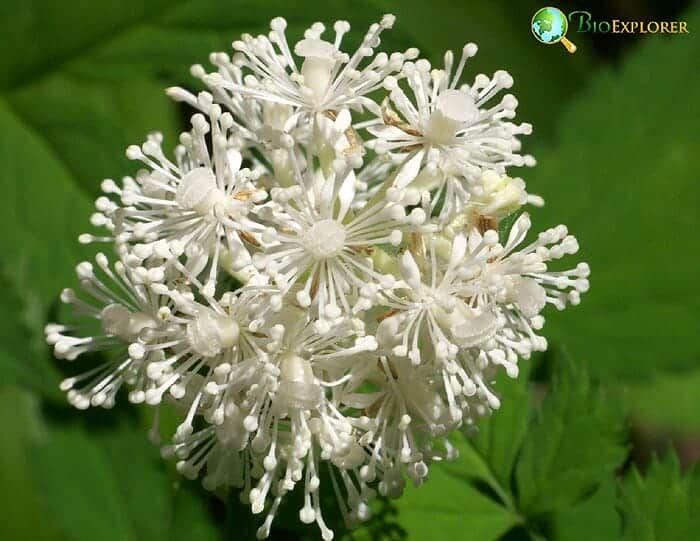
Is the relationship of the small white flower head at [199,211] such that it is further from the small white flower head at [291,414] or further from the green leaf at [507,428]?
the green leaf at [507,428]

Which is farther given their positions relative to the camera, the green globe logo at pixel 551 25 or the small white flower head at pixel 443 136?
the green globe logo at pixel 551 25

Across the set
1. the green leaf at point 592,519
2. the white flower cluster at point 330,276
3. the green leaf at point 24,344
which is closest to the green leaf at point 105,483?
the green leaf at point 24,344

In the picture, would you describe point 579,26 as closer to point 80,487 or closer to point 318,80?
point 318,80

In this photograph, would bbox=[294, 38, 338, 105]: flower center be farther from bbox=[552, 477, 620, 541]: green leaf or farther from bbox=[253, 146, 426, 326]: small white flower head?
bbox=[552, 477, 620, 541]: green leaf

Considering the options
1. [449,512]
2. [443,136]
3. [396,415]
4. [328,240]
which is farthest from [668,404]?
[328,240]

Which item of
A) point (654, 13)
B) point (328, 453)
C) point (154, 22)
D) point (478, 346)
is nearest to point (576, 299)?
point (478, 346)

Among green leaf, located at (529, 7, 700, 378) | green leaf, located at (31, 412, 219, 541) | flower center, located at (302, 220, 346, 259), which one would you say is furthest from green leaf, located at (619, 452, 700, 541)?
green leaf, located at (31, 412, 219, 541)

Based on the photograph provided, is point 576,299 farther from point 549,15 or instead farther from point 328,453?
point 549,15
